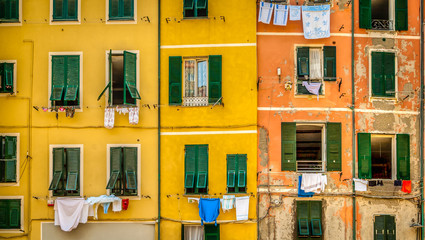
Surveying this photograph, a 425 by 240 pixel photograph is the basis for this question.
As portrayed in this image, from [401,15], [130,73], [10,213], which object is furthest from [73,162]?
[401,15]

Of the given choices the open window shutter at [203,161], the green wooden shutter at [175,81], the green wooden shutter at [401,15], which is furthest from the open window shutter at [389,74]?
the green wooden shutter at [175,81]

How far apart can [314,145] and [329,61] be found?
314 cm

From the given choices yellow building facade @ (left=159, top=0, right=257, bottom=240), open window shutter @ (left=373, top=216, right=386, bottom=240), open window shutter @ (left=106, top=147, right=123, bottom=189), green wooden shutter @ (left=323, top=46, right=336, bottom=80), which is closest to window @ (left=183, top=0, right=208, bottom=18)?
yellow building facade @ (left=159, top=0, right=257, bottom=240)

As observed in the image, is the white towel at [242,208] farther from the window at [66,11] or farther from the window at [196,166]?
the window at [66,11]

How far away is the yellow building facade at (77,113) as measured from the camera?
723 inches

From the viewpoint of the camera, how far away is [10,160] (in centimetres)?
1852

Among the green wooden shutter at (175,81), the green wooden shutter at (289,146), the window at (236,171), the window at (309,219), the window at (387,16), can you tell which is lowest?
the window at (309,219)

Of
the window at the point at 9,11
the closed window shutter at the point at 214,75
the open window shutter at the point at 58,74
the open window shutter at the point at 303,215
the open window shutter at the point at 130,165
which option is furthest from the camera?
the window at the point at 9,11

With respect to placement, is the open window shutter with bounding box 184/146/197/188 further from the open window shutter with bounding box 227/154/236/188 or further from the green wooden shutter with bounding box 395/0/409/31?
the green wooden shutter with bounding box 395/0/409/31

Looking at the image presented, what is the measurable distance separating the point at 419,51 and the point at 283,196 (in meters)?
7.36

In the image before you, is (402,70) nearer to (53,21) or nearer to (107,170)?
(107,170)

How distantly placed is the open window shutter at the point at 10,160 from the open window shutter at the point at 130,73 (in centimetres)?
453

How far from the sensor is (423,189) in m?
18.5

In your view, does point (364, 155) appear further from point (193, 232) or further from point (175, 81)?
point (175, 81)
